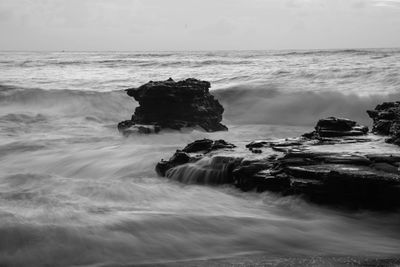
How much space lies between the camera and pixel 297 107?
15695 millimetres

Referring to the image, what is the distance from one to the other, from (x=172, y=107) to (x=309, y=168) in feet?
20.8

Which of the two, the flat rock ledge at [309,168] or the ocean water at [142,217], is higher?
the flat rock ledge at [309,168]

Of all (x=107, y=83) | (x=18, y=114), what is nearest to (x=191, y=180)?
(x=18, y=114)

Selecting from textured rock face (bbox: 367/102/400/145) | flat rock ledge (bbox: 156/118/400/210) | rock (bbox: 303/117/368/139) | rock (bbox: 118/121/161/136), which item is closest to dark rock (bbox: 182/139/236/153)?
flat rock ledge (bbox: 156/118/400/210)

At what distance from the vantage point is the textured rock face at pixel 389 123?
6.33 m

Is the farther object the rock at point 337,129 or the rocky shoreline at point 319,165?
the rock at point 337,129

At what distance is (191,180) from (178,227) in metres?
1.85

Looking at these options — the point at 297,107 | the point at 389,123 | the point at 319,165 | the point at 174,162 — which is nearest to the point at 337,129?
the point at 389,123

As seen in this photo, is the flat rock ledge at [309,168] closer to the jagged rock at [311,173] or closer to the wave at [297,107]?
the jagged rock at [311,173]

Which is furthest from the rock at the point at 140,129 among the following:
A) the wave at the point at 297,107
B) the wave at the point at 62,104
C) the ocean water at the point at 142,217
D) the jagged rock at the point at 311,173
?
the wave at the point at 297,107

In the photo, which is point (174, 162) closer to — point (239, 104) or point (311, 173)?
point (311, 173)

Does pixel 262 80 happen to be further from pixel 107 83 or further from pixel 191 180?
pixel 191 180

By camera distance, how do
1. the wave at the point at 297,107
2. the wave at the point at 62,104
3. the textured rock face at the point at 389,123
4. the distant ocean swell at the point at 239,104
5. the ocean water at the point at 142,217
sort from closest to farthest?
1. the ocean water at the point at 142,217
2. the textured rock face at the point at 389,123
3. the wave at the point at 297,107
4. the distant ocean swell at the point at 239,104
5. the wave at the point at 62,104

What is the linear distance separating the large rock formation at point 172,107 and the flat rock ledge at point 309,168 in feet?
12.7
